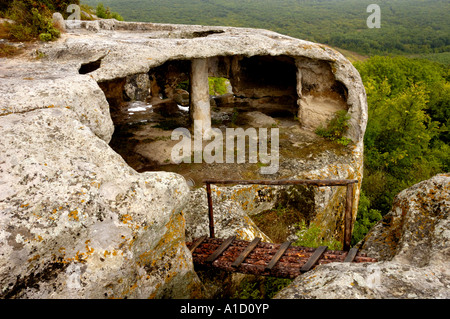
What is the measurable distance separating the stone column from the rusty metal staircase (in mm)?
5117

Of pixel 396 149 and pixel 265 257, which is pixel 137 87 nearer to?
pixel 396 149

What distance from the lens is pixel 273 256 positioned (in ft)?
16.9

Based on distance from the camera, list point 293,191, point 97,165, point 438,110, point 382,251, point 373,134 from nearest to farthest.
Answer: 1. point 97,165
2. point 382,251
3. point 293,191
4. point 373,134
5. point 438,110

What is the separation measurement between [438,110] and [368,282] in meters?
24.0

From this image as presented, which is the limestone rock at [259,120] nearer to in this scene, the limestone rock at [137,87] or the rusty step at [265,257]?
the limestone rock at [137,87]

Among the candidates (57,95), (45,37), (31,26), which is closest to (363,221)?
(57,95)

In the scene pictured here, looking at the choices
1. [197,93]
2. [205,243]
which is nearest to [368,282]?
[205,243]

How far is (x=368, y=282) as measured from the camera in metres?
3.57

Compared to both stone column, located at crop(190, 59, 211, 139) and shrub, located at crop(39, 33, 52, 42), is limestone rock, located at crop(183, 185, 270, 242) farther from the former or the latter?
shrub, located at crop(39, 33, 52, 42)

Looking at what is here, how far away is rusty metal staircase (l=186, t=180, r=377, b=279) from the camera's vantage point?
4.86m

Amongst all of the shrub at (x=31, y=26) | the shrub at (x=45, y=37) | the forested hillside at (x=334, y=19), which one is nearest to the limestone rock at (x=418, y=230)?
the shrub at (x=45, y=37)

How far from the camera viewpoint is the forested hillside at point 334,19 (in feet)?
213

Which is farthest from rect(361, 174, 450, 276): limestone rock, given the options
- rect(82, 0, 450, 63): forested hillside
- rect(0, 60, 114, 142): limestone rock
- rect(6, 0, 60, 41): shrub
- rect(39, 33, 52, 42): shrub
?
rect(82, 0, 450, 63): forested hillside

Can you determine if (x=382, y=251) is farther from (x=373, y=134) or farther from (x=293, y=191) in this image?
(x=373, y=134)
